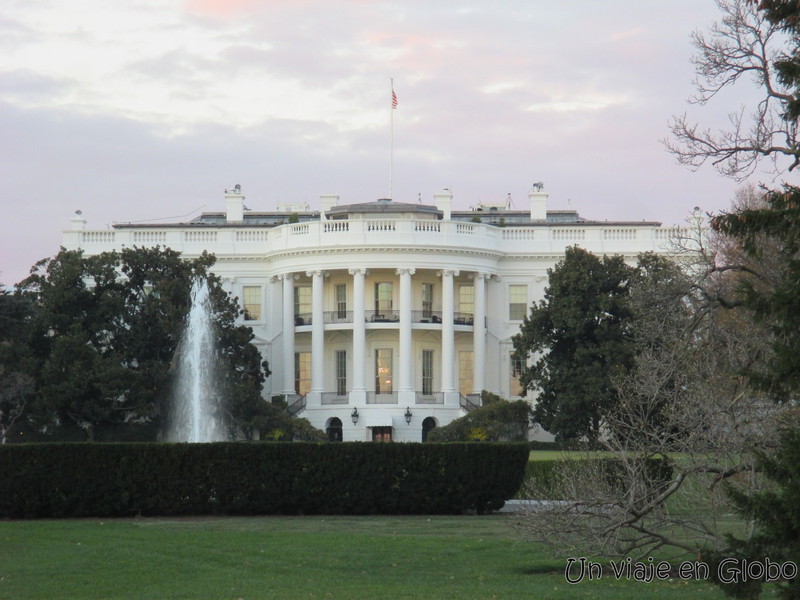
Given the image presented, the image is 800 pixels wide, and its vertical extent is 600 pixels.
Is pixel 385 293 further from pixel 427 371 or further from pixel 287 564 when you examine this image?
pixel 287 564

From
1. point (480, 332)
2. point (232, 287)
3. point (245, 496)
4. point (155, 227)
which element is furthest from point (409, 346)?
point (245, 496)

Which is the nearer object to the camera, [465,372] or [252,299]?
[465,372]

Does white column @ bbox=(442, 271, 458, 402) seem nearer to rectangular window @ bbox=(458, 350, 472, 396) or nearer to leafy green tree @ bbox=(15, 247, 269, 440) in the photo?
rectangular window @ bbox=(458, 350, 472, 396)

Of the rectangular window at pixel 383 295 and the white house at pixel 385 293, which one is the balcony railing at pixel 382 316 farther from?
the rectangular window at pixel 383 295

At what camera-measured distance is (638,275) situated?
53.9 meters

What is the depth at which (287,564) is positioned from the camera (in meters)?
19.7

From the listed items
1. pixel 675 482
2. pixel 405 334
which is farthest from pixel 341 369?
pixel 675 482

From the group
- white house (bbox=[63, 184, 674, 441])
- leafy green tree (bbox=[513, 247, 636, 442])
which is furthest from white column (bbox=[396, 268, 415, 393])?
leafy green tree (bbox=[513, 247, 636, 442])

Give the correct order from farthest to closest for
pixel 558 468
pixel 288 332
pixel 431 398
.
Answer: pixel 288 332 < pixel 431 398 < pixel 558 468

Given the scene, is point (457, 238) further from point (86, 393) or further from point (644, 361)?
point (644, 361)

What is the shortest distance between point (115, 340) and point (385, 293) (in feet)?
49.3

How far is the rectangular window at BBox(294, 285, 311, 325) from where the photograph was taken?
6664cm

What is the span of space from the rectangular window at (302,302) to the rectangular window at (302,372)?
1.81 metres

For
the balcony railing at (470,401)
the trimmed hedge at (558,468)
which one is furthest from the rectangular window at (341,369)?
the trimmed hedge at (558,468)
